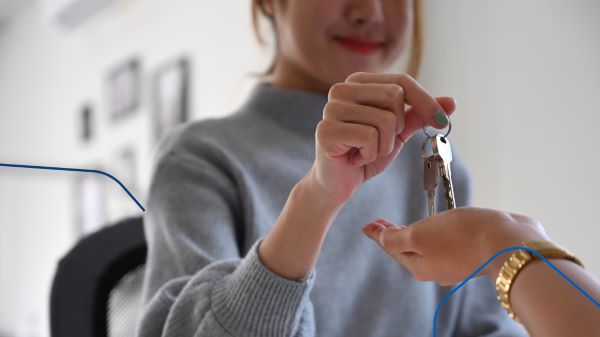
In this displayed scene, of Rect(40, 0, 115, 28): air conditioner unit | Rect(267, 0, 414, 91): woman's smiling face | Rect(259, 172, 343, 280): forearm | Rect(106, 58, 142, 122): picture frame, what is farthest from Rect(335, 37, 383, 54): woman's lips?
Rect(40, 0, 115, 28): air conditioner unit

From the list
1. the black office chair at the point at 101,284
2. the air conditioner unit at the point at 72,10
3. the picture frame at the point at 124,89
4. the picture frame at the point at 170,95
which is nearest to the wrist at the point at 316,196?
the black office chair at the point at 101,284

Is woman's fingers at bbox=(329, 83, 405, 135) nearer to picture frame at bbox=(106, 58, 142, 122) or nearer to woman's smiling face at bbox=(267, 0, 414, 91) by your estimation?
woman's smiling face at bbox=(267, 0, 414, 91)

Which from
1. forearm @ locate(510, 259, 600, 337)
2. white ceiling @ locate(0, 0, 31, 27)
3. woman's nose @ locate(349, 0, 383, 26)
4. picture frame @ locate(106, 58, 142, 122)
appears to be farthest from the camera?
white ceiling @ locate(0, 0, 31, 27)

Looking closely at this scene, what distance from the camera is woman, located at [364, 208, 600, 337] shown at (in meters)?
0.33

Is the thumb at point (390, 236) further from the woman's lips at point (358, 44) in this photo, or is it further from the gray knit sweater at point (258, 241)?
the woman's lips at point (358, 44)

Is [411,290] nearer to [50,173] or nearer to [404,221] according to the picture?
[404,221]

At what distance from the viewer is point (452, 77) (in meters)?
1.41

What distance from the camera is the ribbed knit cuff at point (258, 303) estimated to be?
1.74 feet

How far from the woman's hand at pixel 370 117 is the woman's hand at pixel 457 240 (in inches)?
2.2

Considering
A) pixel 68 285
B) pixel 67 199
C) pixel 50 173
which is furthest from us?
pixel 50 173

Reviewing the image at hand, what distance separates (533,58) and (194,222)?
786 mm

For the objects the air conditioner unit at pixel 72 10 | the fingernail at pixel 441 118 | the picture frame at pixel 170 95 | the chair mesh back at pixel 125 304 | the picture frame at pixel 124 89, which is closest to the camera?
the fingernail at pixel 441 118

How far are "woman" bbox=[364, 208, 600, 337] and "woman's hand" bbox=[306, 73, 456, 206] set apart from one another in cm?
5

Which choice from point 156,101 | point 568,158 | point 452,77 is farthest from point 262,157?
point 156,101
